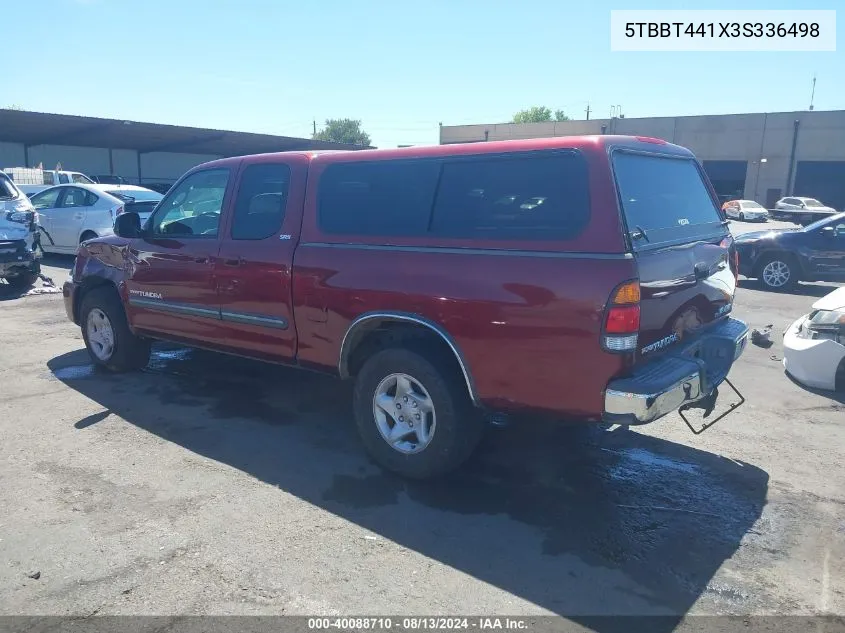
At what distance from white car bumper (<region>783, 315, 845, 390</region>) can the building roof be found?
24.8 m

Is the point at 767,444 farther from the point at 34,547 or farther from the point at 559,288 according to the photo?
the point at 34,547

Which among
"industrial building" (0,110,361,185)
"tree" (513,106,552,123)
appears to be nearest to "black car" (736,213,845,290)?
"industrial building" (0,110,361,185)

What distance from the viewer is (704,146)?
46031 mm

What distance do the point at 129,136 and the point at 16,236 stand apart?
2319 cm

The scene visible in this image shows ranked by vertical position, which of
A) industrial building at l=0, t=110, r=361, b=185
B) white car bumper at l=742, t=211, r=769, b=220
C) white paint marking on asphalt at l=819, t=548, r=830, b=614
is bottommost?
white car bumper at l=742, t=211, r=769, b=220

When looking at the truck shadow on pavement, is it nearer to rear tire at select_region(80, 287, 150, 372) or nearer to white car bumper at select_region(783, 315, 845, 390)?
rear tire at select_region(80, 287, 150, 372)

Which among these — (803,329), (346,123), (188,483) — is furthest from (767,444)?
(346,123)

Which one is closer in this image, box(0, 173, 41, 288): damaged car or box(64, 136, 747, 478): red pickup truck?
box(64, 136, 747, 478): red pickup truck

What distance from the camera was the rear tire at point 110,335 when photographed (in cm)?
615

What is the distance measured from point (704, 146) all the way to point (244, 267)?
4756cm

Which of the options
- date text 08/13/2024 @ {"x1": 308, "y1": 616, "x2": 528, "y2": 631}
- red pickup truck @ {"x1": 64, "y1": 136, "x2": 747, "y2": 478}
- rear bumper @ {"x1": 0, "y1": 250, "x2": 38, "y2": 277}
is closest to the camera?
date text 08/13/2024 @ {"x1": 308, "y1": 616, "x2": 528, "y2": 631}

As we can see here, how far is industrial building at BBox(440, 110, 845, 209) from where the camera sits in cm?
4153

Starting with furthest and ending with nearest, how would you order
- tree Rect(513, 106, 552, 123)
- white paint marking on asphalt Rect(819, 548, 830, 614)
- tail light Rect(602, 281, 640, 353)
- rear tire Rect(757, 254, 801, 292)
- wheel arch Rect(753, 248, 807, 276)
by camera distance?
tree Rect(513, 106, 552, 123) < rear tire Rect(757, 254, 801, 292) < wheel arch Rect(753, 248, 807, 276) < tail light Rect(602, 281, 640, 353) < white paint marking on asphalt Rect(819, 548, 830, 614)

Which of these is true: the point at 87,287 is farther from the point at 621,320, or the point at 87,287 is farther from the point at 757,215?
the point at 757,215
